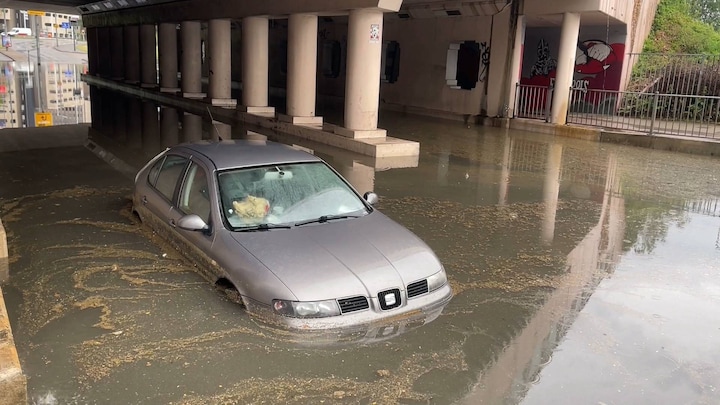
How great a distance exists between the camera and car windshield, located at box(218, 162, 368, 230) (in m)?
5.46

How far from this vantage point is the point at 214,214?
5406 millimetres

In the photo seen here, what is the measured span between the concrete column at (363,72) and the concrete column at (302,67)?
2.32 m

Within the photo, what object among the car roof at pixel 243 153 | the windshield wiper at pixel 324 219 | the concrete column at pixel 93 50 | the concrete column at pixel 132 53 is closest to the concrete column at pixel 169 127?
the car roof at pixel 243 153

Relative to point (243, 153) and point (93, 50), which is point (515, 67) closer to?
point (243, 153)

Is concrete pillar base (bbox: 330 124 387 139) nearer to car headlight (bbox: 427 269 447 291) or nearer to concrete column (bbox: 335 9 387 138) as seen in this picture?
concrete column (bbox: 335 9 387 138)

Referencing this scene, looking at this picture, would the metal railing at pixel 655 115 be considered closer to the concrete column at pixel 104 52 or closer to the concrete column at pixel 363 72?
the concrete column at pixel 363 72

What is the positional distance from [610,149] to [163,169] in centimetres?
1332

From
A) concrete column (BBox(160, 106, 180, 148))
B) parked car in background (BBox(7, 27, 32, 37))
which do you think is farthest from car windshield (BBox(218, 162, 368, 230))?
parked car in background (BBox(7, 27, 32, 37))

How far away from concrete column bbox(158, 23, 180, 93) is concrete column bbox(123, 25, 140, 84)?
4.51 m

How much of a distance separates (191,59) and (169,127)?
8228 mm

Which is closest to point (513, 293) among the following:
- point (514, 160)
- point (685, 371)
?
point (685, 371)

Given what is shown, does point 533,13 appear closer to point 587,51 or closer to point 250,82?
point 587,51

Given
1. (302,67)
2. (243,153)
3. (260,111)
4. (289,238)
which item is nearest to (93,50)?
(260,111)

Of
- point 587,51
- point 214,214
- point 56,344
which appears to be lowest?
point 56,344
